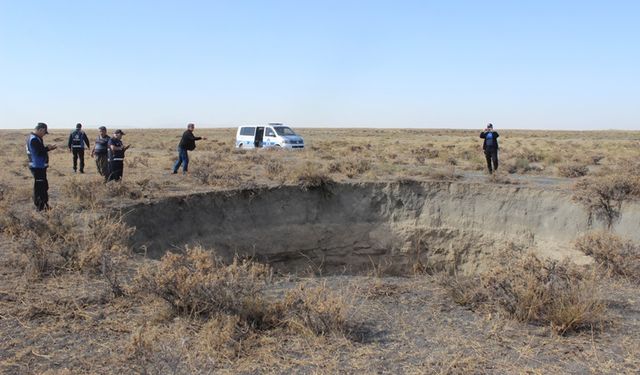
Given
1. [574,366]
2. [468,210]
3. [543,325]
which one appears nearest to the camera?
[574,366]

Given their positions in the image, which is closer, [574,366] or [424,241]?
[574,366]

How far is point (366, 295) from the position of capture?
6.56 meters

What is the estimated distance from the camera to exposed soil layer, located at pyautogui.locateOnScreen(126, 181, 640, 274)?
13836 mm

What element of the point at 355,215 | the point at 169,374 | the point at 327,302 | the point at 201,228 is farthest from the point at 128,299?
the point at 355,215

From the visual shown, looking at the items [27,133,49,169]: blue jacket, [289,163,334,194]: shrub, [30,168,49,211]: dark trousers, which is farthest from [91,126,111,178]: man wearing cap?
[289,163,334,194]: shrub

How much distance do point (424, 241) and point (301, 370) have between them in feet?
39.0

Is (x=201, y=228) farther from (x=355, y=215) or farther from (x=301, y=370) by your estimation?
(x=301, y=370)

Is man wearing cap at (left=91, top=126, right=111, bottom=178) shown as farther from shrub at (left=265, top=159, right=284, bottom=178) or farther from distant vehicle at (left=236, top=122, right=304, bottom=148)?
distant vehicle at (left=236, top=122, right=304, bottom=148)

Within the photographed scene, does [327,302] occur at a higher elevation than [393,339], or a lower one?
higher

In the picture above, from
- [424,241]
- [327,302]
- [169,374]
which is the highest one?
[327,302]

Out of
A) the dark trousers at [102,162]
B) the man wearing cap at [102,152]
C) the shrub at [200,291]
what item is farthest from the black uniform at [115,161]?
the shrub at [200,291]

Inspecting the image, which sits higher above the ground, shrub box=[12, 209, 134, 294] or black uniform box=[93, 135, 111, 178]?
black uniform box=[93, 135, 111, 178]

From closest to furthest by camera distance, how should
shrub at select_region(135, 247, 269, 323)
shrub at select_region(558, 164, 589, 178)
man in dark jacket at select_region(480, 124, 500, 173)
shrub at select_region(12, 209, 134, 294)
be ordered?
1. shrub at select_region(135, 247, 269, 323)
2. shrub at select_region(12, 209, 134, 294)
3. man in dark jacket at select_region(480, 124, 500, 173)
4. shrub at select_region(558, 164, 589, 178)

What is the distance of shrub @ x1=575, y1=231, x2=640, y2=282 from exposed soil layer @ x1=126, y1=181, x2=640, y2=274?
4.48 meters
